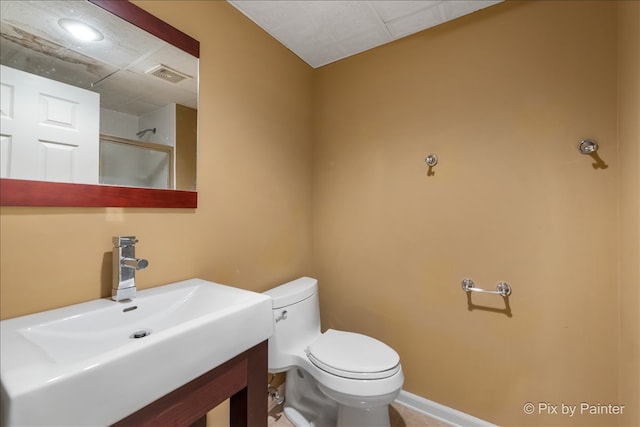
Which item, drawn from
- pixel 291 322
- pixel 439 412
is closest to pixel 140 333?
pixel 291 322

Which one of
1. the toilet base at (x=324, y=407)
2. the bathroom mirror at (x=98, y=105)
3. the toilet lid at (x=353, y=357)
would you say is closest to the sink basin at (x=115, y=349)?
the bathroom mirror at (x=98, y=105)

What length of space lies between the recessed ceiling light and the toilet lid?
153 cm

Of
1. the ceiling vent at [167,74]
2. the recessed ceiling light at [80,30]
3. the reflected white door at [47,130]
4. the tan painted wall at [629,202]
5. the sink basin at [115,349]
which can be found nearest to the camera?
the sink basin at [115,349]

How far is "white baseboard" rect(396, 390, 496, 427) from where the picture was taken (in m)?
A: 1.42

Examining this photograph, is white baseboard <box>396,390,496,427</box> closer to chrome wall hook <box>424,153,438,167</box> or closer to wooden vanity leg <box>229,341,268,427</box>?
wooden vanity leg <box>229,341,268,427</box>

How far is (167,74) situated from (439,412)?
84.6 inches

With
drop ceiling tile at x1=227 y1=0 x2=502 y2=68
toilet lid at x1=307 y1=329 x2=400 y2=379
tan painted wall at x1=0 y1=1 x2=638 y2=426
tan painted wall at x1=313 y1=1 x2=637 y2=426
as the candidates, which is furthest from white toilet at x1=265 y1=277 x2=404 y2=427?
drop ceiling tile at x1=227 y1=0 x2=502 y2=68

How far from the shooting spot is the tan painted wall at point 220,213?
81cm

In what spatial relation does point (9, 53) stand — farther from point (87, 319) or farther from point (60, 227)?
point (87, 319)

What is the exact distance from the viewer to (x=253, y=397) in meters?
0.86

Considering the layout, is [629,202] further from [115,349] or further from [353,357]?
[115,349]

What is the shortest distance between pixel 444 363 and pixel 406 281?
1.55ft

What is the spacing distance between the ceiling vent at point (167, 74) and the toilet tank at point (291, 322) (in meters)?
1.08

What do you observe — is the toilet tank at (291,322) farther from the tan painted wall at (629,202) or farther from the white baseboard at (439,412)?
the tan painted wall at (629,202)
